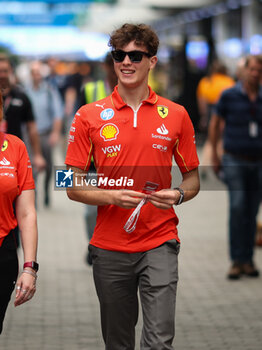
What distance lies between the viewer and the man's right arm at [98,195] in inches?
171

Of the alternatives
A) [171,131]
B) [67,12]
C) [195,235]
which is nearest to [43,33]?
[67,12]

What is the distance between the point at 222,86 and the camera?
53.2 feet

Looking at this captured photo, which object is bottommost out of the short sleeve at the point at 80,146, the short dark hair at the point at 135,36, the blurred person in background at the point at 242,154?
the blurred person in background at the point at 242,154

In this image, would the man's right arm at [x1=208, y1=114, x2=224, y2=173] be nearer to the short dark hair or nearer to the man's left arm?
the man's left arm

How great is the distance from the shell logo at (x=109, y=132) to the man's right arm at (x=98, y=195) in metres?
0.22

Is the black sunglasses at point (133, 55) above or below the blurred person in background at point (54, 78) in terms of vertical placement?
above

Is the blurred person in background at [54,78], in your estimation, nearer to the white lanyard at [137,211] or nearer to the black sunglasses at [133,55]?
the black sunglasses at [133,55]

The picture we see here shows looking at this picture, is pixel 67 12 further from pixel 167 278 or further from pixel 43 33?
pixel 167 278

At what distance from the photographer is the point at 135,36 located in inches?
182

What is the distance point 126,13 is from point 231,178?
23.6 metres

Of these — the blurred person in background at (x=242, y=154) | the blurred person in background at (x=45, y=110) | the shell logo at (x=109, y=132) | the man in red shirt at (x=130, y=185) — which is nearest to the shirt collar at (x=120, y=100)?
the man in red shirt at (x=130, y=185)

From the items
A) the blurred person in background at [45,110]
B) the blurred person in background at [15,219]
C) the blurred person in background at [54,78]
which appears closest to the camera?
the blurred person in background at [15,219]

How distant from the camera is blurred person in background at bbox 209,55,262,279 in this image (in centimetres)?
834

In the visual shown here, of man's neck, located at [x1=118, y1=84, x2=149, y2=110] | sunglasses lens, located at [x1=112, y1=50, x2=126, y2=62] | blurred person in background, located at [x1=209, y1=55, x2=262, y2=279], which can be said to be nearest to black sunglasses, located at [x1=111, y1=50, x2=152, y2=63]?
sunglasses lens, located at [x1=112, y1=50, x2=126, y2=62]
